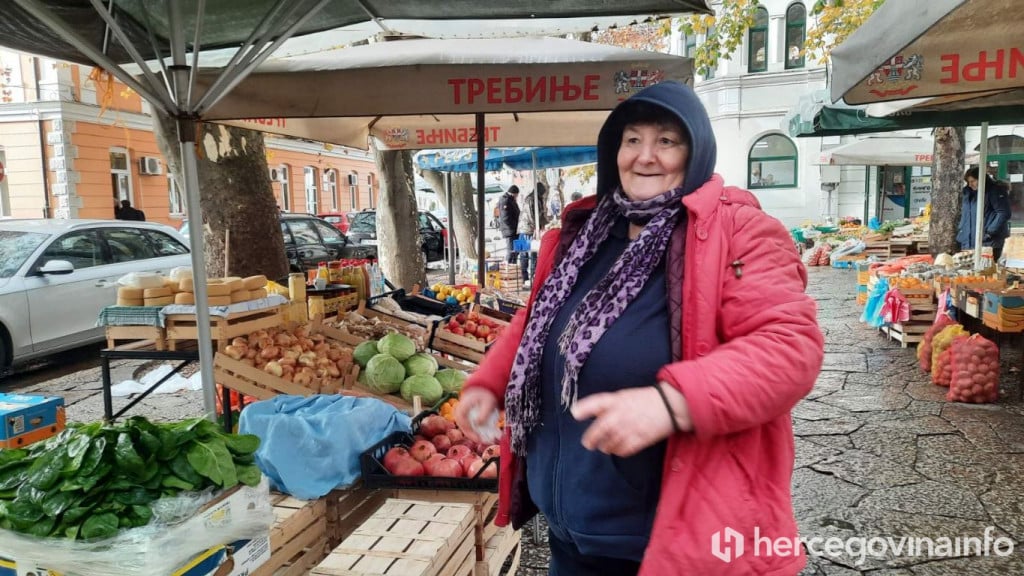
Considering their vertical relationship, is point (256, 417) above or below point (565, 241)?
below

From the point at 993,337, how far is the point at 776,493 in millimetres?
7636

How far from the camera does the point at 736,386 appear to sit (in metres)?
1.35

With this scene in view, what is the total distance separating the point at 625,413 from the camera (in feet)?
4.48

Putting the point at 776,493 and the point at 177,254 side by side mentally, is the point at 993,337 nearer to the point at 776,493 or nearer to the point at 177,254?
the point at 776,493

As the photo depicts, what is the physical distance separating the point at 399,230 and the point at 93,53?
7.66 metres

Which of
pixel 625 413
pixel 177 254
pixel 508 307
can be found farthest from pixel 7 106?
pixel 625 413

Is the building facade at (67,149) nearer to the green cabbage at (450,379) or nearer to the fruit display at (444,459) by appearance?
the green cabbage at (450,379)

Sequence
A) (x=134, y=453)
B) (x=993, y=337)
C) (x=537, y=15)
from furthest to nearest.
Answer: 1. (x=993, y=337)
2. (x=537, y=15)
3. (x=134, y=453)

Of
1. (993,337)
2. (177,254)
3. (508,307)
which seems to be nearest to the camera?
(508,307)

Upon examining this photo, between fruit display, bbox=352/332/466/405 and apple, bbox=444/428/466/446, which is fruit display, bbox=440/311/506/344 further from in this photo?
apple, bbox=444/428/466/446

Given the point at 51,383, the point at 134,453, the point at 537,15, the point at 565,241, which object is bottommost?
the point at 51,383

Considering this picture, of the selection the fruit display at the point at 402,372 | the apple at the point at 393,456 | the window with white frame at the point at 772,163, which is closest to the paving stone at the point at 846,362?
the fruit display at the point at 402,372

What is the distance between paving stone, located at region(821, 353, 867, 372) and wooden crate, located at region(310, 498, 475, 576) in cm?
528

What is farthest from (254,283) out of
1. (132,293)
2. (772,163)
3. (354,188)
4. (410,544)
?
(354,188)
